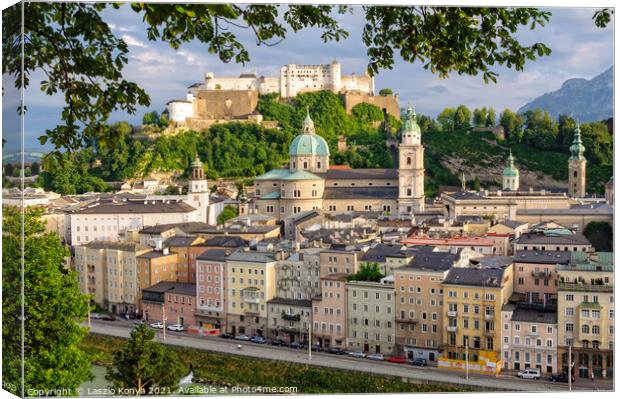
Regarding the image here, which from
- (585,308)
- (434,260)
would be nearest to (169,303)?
(434,260)

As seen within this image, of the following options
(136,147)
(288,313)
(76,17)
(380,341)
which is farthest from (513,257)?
(136,147)

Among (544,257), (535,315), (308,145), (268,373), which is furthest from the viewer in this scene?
(308,145)

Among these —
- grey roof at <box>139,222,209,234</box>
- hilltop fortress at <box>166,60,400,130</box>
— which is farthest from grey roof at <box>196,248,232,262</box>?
hilltop fortress at <box>166,60,400,130</box>

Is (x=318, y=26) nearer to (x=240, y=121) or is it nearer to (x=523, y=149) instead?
(x=523, y=149)

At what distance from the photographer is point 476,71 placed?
4.78m

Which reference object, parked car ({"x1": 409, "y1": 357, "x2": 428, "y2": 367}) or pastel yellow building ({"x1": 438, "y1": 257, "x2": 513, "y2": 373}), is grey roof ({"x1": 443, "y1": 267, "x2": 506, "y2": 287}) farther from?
parked car ({"x1": 409, "y1": 357, "x2": 428, "y2": 367})

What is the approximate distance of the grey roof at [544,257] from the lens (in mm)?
11975

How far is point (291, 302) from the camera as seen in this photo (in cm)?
1379

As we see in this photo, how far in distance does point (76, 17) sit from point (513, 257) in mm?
9346

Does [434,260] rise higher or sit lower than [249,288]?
higher

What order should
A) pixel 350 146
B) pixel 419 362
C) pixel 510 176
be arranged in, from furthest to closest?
pixel 350 146 < pixel 510 176 < pixel 419 362

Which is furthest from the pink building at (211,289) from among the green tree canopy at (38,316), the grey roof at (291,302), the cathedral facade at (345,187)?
the cathedral facade at (345,187)

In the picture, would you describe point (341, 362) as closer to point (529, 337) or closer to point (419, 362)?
point (419, 362)

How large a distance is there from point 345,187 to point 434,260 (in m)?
13.3
